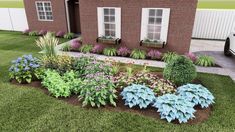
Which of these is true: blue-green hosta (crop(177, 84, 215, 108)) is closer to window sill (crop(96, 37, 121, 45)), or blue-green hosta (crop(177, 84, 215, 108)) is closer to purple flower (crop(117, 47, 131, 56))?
purple flower (crop(117, 47, 131, 56))

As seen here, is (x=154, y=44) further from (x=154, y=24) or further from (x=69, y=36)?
(x=69, y=36)

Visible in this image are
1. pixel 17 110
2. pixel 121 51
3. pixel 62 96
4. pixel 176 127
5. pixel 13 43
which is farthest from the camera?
pixel 13 43

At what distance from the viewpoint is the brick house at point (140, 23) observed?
23.1 ft

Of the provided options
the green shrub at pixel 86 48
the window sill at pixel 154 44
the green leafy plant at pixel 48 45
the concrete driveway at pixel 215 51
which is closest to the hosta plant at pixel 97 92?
the green leafy plant at pixel 48 45

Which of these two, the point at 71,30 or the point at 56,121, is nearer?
the point at 56,121

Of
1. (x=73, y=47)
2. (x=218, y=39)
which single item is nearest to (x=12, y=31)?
(x=73, y=47)

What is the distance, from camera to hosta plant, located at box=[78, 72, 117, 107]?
13.2 feet

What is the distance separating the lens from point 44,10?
40.7 feet

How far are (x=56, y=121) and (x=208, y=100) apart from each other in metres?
3.62

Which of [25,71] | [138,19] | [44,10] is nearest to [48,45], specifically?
[25,71]

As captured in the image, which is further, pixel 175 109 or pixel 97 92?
pixel 97 92

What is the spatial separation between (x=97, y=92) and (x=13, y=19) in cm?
1425

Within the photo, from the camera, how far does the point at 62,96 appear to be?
180 inches

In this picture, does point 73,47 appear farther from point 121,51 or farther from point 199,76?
point 199,76
